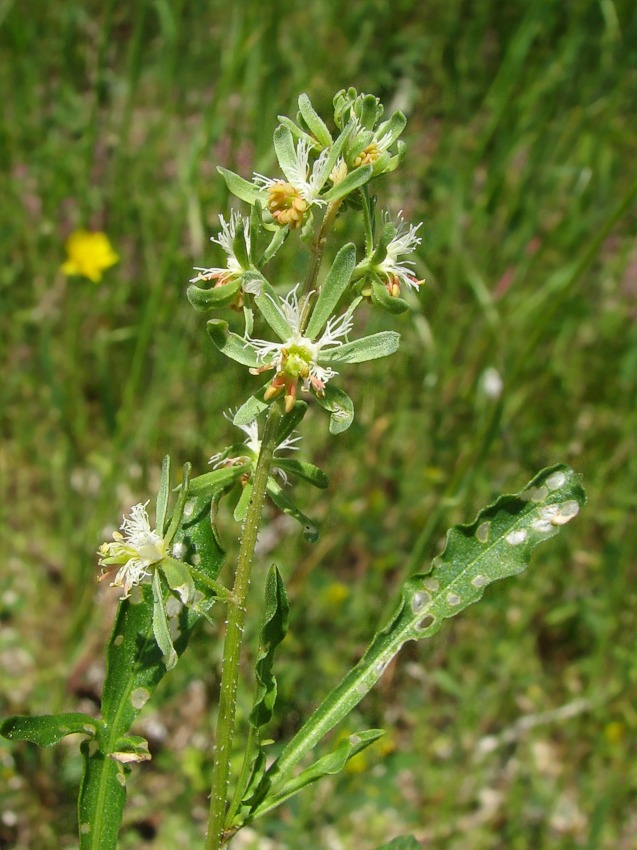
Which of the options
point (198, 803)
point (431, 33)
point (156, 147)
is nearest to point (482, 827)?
point (198, 803)

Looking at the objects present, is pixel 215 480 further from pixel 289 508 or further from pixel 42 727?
pixel 42 727

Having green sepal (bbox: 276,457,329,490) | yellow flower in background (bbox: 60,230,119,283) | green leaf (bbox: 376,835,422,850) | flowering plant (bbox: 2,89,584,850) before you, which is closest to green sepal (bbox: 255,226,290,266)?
flowering plant (bbox: 2,89,584,850)

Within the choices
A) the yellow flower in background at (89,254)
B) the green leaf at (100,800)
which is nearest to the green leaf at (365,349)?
the green leaf at (100,800)

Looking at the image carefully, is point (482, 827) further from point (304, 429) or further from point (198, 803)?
point (304, 429)

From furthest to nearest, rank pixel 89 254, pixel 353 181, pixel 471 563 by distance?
pixel 89 254, pixel 471 563, pixel 353 181

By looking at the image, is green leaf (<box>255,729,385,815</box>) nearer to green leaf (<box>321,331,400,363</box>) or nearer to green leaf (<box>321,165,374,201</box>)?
green leaf (<box>321,331,400,363</box>)

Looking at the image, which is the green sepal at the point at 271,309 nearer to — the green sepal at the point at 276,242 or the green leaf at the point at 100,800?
the green sepal at the point at 276,242

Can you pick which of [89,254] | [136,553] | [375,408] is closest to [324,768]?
[136,553]
